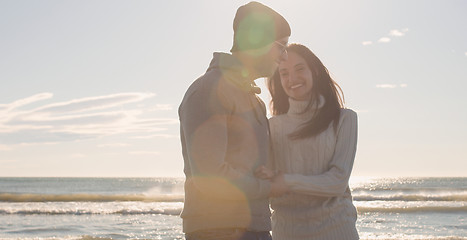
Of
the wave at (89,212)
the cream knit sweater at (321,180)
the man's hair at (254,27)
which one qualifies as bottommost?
the wave at (89,212)

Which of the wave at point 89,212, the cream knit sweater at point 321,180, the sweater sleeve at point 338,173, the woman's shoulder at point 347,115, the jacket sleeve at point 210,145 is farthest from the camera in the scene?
the wave at point 89,212

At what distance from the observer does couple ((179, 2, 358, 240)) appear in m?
2.23

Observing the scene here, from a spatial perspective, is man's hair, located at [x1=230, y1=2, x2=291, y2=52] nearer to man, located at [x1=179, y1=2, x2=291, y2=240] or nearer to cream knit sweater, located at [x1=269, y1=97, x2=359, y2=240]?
man, located at [x1=179, y1=2, x2=291, y2=240]

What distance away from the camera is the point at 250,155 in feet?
7.89

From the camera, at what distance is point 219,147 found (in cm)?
221

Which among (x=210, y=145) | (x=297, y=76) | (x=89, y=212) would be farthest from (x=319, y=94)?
(x=89, y=212)

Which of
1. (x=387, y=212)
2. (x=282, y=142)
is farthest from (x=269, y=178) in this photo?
(x=387, y=212)

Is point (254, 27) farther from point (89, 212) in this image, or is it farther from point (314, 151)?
point (89, 212)

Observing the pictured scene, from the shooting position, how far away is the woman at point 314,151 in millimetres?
3094

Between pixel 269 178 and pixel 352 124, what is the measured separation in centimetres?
91

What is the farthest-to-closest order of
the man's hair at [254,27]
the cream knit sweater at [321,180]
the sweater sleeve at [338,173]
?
the cream knit sweater at [321,180]
the sweater sleeve at [338,173]
the man's hair at [254,27]

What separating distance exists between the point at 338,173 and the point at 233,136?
953 millimetres

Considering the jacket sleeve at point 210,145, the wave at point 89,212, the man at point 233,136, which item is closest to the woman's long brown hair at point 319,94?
the man at point 233,136

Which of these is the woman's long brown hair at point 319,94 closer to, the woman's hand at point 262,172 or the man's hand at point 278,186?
the man's hand at point 278,186
